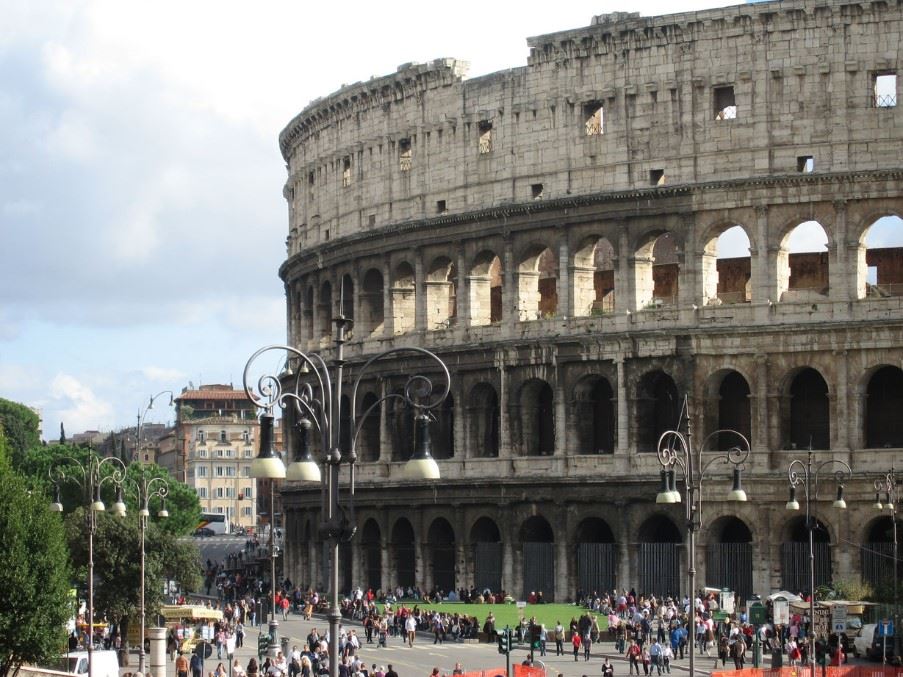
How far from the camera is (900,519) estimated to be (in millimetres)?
56250

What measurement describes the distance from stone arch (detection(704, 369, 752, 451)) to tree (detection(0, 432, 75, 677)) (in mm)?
21809

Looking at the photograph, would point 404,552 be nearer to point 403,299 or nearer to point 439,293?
point 403,299

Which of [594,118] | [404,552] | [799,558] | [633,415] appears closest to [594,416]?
[633,415]

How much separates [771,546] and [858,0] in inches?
632

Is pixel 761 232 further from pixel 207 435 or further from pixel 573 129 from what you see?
pixel 207 435

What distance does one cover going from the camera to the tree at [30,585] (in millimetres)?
43250

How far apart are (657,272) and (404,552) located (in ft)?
42.7

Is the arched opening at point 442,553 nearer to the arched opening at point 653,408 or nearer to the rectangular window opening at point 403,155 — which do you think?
the arched opening at point 653,408

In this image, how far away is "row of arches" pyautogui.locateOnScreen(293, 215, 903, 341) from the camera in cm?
5988

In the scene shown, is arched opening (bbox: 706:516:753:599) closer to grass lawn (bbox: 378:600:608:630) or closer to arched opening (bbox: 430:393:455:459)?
grass lawn (bbox: 378:600:608:630)

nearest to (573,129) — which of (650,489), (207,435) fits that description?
(650,489)

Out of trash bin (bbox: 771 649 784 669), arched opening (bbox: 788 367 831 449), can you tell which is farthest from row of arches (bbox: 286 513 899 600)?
trash bin (bbox: 771 649 784 669)

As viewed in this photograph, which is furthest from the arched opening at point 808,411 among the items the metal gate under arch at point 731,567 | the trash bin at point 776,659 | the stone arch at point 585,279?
the trash bin at point 776,659

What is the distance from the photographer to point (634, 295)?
2404 inches
